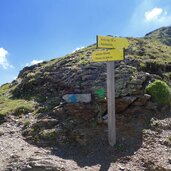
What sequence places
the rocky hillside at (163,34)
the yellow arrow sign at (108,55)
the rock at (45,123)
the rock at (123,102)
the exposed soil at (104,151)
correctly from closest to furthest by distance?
the exposed soil at (104,151) < the yellow arrow sign at (108,55) < the rock at (45,123) < the rock at (123,102) < the rocky hillside at (163,34)

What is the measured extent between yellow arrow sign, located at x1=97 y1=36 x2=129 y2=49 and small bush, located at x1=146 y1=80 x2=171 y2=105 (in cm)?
299

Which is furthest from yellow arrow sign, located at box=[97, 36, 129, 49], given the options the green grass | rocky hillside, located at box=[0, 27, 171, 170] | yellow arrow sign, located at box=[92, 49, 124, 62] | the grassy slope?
the green grass

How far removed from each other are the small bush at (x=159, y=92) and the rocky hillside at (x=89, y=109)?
136 millimetres

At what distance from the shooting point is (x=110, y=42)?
1057 centimetres

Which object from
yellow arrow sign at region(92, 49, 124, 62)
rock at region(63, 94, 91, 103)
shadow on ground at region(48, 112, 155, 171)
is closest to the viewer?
shadow on ground at region(48, 112, 155, 171)

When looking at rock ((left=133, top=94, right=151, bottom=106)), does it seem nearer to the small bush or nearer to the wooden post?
the small bush

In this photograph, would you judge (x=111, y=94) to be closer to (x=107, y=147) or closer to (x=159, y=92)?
(x=107, y=147)

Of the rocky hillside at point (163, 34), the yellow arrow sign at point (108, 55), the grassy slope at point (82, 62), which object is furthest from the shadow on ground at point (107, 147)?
the rocky hillside at point (163, 34)

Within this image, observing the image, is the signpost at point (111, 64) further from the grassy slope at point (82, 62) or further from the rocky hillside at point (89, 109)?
the grassy slope at point (82, 62)

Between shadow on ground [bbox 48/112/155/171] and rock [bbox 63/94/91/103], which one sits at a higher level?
rock [bbox 63/94/91/103]

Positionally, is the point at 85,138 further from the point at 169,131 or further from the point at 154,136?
the point at 169,131

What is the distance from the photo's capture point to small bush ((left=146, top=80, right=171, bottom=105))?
13062 millimetres

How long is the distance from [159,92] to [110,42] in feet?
12.8

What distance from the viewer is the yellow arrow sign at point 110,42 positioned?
10245 millimetres
